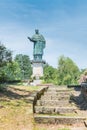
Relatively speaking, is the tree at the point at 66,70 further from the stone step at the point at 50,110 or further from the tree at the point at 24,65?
the stone step at the point at 50,110

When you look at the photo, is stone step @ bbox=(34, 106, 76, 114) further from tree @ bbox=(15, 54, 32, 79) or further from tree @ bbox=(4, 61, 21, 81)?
tree @ bbox=(15, 54, 32, 79)

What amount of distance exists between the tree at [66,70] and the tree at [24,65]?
149ft

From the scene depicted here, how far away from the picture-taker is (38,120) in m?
11.1

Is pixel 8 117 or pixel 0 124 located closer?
pixel 0 124

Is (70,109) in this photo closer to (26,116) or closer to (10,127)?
(26,116)

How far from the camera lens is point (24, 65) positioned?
4924 inches

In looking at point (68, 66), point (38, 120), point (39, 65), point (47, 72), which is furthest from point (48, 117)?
point (68, 66)

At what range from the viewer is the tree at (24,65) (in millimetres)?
120113

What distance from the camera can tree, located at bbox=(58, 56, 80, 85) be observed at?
7094cm

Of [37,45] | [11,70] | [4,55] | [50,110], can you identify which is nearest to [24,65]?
[37,45]

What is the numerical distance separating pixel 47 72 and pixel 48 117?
5197 centimetres

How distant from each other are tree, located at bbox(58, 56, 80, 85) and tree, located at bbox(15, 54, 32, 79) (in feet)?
149

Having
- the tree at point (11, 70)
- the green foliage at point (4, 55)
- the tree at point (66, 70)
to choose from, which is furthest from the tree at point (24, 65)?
the green foliage at point (4, 55)

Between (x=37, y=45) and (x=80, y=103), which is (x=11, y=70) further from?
(x=80, y=103)
